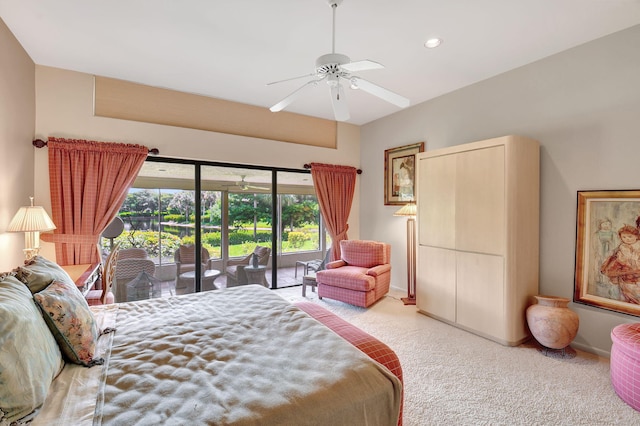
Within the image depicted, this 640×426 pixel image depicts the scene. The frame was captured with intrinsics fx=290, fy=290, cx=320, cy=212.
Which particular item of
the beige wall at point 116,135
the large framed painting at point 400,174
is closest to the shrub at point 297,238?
the beige wall at point 116,135

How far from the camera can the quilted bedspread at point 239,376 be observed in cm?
108

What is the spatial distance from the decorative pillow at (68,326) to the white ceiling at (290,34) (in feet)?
7.23

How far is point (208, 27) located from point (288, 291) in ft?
12.2

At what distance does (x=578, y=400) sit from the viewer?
82.9 inches

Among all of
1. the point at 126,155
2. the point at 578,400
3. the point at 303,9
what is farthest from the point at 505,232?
the point at 126,155

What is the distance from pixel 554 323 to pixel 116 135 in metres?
5.14

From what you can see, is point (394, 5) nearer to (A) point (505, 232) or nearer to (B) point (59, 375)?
(A) point (505, 232)

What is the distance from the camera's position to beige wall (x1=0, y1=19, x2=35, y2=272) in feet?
8.19

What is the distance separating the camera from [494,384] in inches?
90.3

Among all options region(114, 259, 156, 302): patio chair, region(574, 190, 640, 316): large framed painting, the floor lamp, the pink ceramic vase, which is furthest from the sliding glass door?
region(574, 190, 640, 316): large framed painting

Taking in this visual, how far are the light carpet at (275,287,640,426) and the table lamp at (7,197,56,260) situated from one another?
3.41 metres

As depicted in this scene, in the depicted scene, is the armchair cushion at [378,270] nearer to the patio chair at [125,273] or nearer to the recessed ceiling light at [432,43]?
the recessed ceiling light at [432,43]

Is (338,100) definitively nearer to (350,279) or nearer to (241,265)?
(350,279)

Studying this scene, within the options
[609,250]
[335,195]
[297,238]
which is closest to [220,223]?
[297,238]
